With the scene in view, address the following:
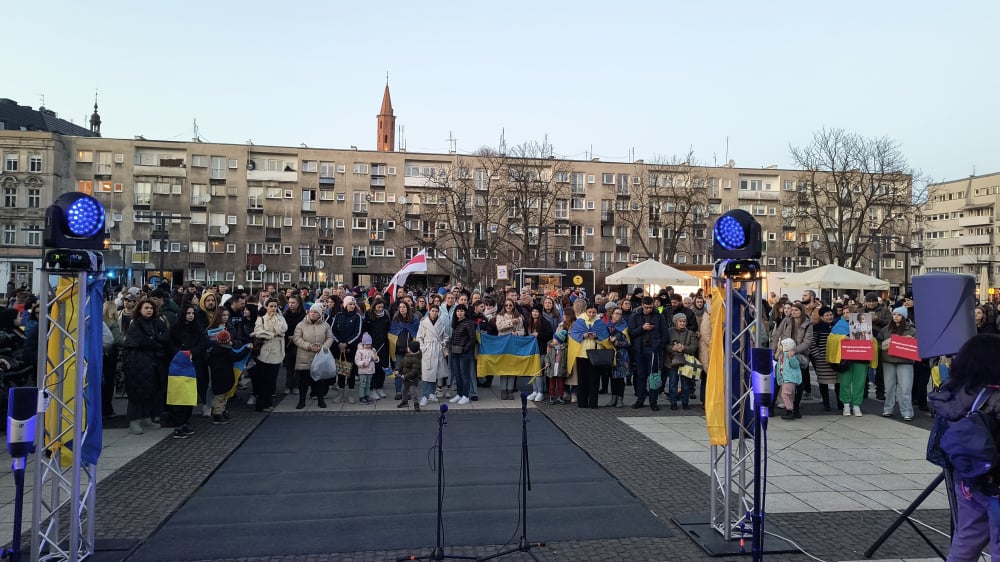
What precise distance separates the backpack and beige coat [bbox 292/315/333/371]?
9806mm

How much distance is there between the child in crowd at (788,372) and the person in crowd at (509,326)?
467cm

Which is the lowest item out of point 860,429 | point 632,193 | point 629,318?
point 860,429

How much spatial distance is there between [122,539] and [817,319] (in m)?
11.2

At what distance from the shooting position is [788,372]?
11562mm

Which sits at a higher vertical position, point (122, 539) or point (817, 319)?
point (817, 319)

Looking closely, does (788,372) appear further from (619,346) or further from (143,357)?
(143,357)

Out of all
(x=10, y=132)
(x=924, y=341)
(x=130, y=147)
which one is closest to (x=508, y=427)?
(x=924, y=341)

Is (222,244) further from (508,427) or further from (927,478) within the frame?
(927,478)

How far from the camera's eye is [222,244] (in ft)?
213

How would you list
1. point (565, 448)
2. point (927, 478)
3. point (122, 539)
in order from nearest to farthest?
point (122, 539), point (927, 478), point (565, 448)

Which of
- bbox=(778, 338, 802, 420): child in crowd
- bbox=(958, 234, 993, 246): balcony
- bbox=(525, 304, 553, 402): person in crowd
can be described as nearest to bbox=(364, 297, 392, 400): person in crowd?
bbox=(525, 304, 553, 402): person in crowd

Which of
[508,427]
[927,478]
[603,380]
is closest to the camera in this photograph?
[927,478]

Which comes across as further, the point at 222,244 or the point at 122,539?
the point at 222,244

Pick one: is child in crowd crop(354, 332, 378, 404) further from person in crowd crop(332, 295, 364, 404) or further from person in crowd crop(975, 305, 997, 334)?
person in crowd crop(975, 305, 997, 334)
